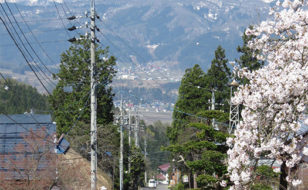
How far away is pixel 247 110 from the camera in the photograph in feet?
30.8

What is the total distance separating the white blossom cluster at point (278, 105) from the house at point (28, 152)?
14.8 m

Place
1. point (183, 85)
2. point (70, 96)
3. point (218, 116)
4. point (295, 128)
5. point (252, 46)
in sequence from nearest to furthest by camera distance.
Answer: point (295, 128), point (252, 46), point (218, 116), point (70, 96), point (183, 85)

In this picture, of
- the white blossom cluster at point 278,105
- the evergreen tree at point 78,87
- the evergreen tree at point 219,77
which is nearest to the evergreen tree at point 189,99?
the evergreen tree at point 219,77

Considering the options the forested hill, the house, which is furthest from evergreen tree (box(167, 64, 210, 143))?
the forested hill

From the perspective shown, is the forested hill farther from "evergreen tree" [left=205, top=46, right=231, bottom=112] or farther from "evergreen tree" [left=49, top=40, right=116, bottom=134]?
"evergreen tree" [left=205, top=46, right=231, bottom=112]

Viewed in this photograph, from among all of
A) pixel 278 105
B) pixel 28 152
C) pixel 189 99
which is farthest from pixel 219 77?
pixel 278 105

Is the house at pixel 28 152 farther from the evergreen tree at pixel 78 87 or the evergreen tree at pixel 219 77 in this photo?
the evergreen tree at pixel 219 77

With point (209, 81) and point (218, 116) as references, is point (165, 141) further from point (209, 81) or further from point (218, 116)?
point (218, 116)

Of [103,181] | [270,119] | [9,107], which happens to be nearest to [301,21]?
[270,119]

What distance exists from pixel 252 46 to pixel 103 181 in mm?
26965

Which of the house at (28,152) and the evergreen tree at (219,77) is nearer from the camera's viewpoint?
the house at (28,152)

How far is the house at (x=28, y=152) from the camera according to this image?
2383cm

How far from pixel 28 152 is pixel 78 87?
53.3 feet

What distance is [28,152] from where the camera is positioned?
2523 centimetres
